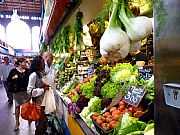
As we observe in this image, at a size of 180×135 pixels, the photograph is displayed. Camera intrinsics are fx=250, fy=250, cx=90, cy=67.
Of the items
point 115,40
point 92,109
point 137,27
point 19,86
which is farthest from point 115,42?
point 19,86

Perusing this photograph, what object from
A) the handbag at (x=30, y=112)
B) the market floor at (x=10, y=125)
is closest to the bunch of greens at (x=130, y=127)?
the handbag at (x=30, y=112)

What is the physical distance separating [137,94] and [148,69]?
65 cm

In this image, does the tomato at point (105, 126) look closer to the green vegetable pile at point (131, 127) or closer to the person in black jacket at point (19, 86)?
the green vegetable pile at point (131, 127)

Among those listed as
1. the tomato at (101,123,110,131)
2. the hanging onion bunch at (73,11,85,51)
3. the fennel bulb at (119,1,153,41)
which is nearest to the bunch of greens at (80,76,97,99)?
the hanging onion bunch at (73,11,85,51)

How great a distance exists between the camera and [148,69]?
2805mm

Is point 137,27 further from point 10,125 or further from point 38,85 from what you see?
point 10,125

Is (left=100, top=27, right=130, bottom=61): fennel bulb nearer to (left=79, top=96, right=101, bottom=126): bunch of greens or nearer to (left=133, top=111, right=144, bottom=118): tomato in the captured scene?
(left=133, top=111, right=144, bottom=118): tomato

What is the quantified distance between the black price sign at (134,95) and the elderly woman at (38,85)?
2.40 m

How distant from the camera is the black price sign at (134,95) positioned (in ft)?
→ 7.16

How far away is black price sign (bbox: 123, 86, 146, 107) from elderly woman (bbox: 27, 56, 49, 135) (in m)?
2.40

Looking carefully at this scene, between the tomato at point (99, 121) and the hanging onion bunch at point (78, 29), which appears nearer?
the tomato at point (99, 121)

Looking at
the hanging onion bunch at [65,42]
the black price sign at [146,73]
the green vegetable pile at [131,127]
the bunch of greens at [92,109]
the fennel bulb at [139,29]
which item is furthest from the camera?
A: the hanging onion bunch at [65,42]

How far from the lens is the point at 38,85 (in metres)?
4.50

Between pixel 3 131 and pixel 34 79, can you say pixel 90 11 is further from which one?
pixel 3 131
